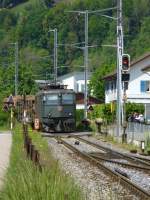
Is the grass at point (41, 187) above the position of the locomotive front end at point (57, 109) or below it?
below

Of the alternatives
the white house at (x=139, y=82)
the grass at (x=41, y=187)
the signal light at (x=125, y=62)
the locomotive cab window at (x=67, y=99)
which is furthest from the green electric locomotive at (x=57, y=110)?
the grass at (x=41, y=187)

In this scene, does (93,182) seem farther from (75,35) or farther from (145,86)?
(75,35)

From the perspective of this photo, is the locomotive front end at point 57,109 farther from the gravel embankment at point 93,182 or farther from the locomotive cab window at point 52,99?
the gravel embankment at point 93,182

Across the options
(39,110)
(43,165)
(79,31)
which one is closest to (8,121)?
(39,110)

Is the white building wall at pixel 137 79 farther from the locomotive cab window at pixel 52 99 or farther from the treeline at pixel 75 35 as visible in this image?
the treeline at pixel 75 35

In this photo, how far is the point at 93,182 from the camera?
17938 millimetres

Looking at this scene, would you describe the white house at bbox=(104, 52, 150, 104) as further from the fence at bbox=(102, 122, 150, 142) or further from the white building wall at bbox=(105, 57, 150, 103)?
the fence at bbox=(102, 122, 150, 142)

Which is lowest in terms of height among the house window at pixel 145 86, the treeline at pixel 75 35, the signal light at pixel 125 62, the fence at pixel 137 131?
the fence at pixel 137 131

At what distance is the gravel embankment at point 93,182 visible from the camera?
14.6m

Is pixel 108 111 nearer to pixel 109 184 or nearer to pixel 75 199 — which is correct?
pixel 109 184

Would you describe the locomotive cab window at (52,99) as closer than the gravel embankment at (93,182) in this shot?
No

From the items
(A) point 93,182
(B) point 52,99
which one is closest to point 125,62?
(B) point 52,99

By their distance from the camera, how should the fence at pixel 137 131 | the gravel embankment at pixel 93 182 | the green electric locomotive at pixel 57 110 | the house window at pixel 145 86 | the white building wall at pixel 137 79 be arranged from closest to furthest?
the gravel embankment at pixel 93 182, the fence at pixel 137 131, the green electric locomotive at pixel 57 110, the house window at pixel 145 86, the white building wall at pixel 137 79

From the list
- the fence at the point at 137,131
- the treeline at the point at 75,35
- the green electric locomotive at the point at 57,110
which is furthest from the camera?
the treeline at the point at 75,35
